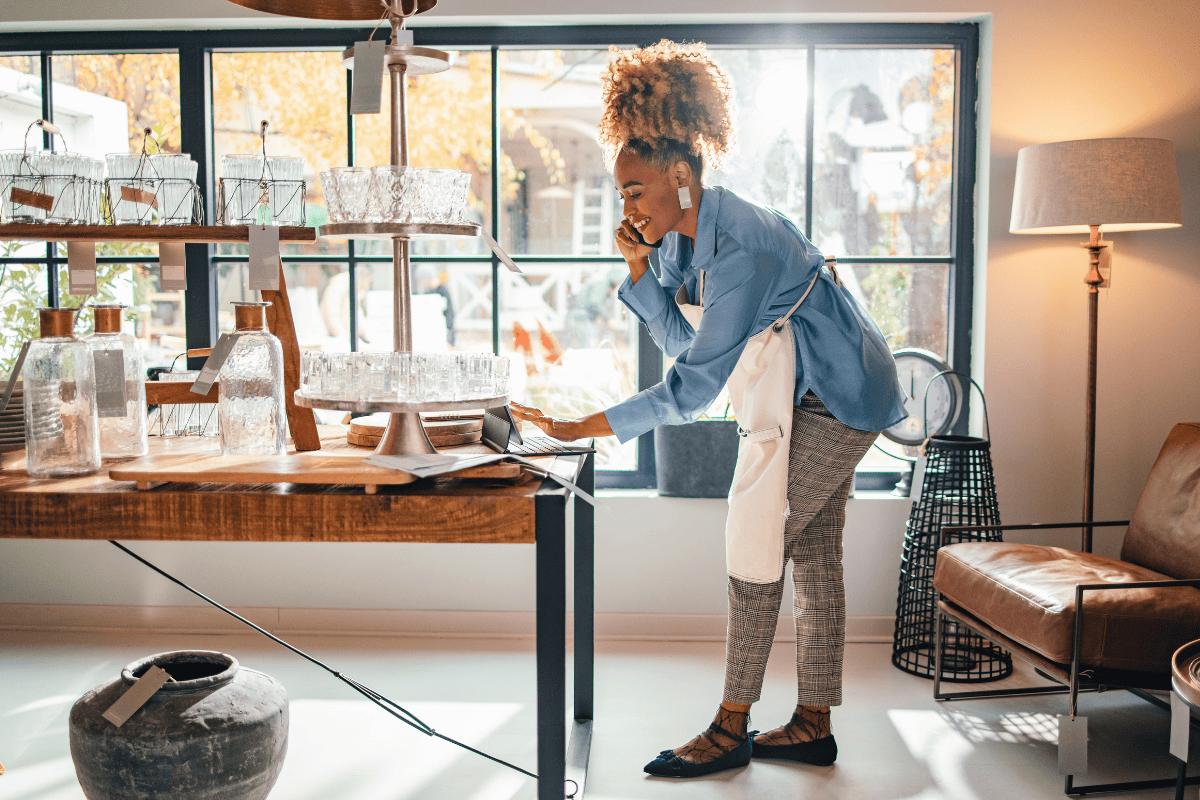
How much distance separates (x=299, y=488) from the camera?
1.51 meters

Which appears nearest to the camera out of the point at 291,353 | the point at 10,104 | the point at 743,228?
the point at 291,353

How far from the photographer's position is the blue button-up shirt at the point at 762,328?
203 centimetres

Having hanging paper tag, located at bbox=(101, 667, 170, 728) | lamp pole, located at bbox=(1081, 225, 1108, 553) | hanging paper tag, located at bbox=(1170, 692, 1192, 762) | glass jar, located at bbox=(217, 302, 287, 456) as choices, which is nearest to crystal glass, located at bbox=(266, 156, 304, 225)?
glass jar, located at bbox=(217, 302, 287, 456)

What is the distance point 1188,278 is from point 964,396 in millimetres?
805

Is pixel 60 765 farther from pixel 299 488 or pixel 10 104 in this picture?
pixel 10 104

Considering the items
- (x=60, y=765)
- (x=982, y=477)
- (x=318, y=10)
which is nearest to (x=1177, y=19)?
(x=982, y=477)

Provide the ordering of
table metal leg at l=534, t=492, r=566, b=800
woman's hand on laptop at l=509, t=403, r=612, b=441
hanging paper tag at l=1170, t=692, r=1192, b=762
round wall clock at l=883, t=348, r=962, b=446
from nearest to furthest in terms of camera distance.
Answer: table metal leg at l=534, t=492, r=566, b=800 → hanging paper tag at l=1170, t=692, r=1192, b=762 → woman's hand on laptop at l=509, t=403, r=612, b=441 → round wall clock at l=883, t=348, r=962, b=446

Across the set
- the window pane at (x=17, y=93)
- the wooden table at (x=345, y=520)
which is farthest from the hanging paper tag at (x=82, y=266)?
the window pane at (x=17, y=93)

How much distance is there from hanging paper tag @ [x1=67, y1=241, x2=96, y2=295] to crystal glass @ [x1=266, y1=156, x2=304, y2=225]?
388 millimetres

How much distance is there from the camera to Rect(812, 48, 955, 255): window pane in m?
3.18

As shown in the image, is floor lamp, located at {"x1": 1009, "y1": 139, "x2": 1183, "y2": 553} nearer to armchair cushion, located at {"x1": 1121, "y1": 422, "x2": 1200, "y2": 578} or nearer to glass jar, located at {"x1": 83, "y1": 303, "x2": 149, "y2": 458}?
armchair cushion, located at {"x1": 1121, "y1": 422, "x2": 1200, "y2": 578}

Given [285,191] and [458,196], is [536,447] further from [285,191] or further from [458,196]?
[285,191]

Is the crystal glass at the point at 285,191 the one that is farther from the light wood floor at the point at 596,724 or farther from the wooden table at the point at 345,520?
the light wood floor at the point at 596,724

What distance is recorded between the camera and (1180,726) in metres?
1.68
